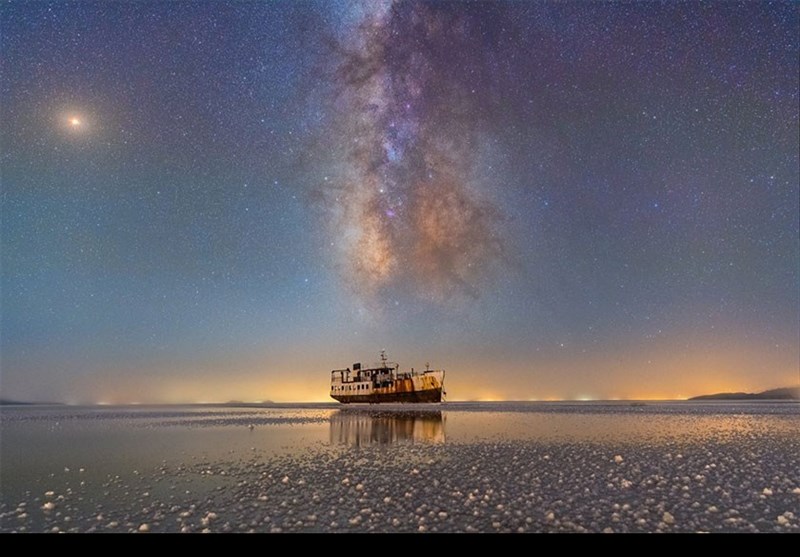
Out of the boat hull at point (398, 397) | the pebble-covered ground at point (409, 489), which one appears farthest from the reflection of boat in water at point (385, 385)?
the pebble-covered ground at point (409, 489)

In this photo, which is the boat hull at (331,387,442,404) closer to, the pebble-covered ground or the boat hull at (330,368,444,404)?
the boat hull at (330,368,444,404)

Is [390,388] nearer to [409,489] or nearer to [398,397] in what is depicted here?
[398,397]

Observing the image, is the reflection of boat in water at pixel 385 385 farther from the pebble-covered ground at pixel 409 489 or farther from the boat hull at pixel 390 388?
the pebble-covered ground at pixel 409 489

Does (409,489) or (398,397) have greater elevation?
(409,489)

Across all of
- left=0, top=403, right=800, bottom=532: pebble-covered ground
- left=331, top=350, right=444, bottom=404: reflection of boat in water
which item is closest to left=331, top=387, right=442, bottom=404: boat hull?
left=331, top=350, right=444, bottom=404: reflection of boat in water

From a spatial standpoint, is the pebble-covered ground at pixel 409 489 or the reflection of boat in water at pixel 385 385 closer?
the pebble-covered ground at pixel 409 489

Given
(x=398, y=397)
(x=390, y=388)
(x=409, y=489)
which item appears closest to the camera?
(x=409, y=489)

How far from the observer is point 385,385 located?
109m

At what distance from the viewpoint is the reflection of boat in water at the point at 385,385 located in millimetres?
100250

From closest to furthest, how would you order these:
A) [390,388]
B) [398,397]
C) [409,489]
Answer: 1. [409,489]
2. [398,397]
3. [390,388]

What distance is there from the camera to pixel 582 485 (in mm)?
11680

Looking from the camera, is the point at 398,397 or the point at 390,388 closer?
the point at 398,397

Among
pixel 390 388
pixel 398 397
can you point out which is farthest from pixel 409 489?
pixel 390 388
